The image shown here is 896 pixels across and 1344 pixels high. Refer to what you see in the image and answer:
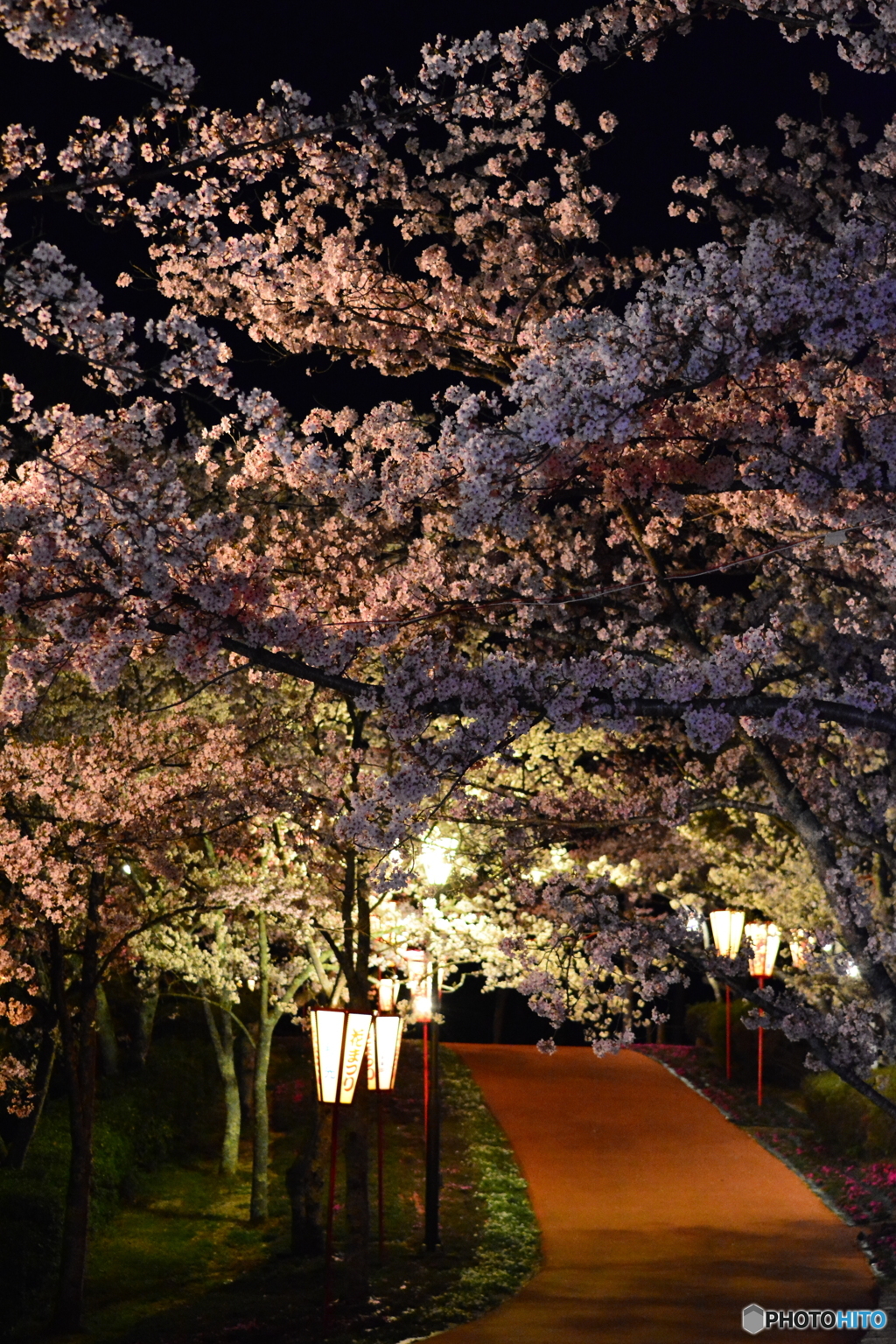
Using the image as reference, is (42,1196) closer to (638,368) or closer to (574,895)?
(574,895)

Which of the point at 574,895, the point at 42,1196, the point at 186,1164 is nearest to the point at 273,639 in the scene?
the point at 574,895

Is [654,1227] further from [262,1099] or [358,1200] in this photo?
[262,1099]

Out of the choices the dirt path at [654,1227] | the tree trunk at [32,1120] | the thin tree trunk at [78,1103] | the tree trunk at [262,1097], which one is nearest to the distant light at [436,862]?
the tree trunk at [262,1097]

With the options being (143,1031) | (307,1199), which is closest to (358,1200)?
(307,1199)

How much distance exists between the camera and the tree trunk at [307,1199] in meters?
13.6

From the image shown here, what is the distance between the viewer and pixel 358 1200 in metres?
11.6

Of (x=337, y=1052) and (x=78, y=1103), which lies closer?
(x=337, y=1052)

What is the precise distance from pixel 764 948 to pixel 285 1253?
10.4 metres

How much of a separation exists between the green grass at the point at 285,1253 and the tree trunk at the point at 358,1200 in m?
0.30

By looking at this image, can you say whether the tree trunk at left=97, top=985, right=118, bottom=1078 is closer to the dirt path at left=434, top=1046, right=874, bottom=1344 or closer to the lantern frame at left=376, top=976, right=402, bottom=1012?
the lantern frame at left=376, top=976, right=402, bottom=1012

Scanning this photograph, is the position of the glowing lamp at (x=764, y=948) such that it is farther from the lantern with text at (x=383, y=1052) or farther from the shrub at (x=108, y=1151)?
the shrub at (x=108, y=1151)

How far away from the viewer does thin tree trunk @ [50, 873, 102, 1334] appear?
1183cm

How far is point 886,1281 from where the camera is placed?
11.3 m

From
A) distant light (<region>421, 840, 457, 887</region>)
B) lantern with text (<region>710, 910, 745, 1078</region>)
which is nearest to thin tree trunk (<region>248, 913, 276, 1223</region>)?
distant light (<region>421, 840, 457, 887</region>)
